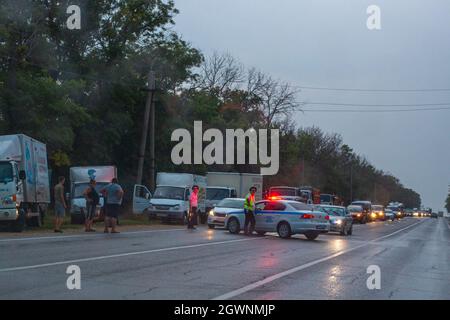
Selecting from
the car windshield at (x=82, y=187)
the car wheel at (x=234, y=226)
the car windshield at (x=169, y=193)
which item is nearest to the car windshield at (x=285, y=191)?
the car windshield at (x=169, y=193)

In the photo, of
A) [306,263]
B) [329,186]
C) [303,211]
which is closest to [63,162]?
[303,211]

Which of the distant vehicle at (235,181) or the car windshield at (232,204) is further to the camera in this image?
the distant vehicle at (235,181)

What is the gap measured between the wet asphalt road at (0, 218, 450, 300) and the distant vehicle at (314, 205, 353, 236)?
10.9m

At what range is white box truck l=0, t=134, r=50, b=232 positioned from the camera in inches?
867

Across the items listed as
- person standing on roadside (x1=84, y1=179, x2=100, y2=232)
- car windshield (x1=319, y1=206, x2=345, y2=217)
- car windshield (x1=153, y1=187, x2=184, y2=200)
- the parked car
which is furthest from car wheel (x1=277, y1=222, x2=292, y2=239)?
the parked car

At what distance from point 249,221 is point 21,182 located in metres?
8.65

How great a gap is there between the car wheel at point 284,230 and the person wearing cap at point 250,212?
1.11 metres

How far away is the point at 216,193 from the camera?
40594mm

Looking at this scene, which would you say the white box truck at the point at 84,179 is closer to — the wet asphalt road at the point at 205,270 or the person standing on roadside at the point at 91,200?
the person standing on roadside at the point at 91,200

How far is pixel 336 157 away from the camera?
4154 inches

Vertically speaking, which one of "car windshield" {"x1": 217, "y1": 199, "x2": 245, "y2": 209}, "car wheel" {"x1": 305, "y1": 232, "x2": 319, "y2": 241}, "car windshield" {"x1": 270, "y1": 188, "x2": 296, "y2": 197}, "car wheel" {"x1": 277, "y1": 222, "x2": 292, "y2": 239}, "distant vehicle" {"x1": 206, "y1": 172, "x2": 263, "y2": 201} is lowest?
"car wheel" {"x1": 305, "y1": 232, "x2": 319, "y2": 241}

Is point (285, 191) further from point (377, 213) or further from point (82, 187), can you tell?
point (377, 213)

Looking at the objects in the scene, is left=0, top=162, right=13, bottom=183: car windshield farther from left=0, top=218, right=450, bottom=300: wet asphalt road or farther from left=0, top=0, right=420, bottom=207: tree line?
left=0, top=0, right=420, bottom=207: tree line

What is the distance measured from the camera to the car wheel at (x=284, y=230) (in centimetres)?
2502
